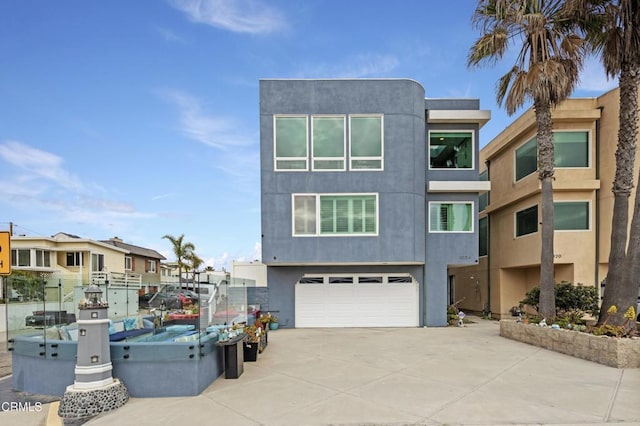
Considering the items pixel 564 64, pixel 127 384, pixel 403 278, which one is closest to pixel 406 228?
pixel 403 278

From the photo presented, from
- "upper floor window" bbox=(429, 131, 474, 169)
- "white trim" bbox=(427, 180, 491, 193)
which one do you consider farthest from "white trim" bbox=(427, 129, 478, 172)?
"white trim" bbox=(427, 180, 491, 193)

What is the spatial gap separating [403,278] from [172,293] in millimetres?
10194

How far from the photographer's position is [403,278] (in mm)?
14867

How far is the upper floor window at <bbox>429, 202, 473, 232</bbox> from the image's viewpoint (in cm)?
1464

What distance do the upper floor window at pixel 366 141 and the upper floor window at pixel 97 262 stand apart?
84.8 feet

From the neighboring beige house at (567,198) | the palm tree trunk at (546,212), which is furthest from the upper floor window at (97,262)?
the palm tree trunk at (546,212)

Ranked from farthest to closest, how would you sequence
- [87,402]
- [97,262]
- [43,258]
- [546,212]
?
[97,262] → [43,258] → [546,212] → [87,402]

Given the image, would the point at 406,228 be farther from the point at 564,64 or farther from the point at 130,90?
the point at 130,90

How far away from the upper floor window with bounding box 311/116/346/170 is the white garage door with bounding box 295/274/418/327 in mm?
4503

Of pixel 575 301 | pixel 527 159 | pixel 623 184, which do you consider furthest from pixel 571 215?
pixel 623 184

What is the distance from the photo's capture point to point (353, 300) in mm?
14766

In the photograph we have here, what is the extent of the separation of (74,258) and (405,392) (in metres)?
31.5

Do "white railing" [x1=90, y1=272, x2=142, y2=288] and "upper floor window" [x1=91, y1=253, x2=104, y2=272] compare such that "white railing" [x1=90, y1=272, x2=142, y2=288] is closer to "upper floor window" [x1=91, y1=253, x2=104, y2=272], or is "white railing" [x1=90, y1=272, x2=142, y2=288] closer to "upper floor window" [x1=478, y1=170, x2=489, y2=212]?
"upper floor window" [x1=91, y1=253, x2=104, y2=272]

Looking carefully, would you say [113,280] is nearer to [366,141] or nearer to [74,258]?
[366,141]
